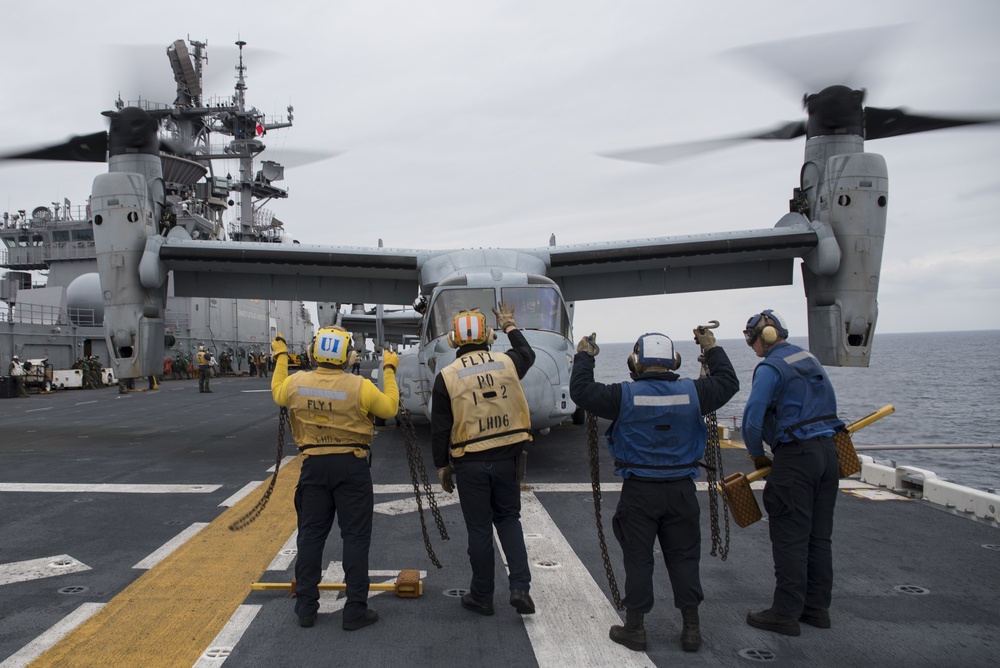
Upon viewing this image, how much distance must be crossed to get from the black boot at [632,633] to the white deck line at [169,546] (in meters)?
3.55

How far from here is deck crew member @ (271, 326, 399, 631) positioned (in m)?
4.16

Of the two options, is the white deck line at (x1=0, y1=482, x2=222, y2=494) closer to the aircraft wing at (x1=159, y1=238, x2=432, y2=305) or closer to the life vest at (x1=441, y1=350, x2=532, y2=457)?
the life vest at (x1=441, y1=350, x2=532, y2=457)

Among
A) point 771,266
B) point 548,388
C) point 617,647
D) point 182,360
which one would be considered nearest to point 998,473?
point 771,266

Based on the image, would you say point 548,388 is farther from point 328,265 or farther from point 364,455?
point 328,265

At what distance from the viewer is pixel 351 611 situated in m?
4.05

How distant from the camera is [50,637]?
3.86 meters

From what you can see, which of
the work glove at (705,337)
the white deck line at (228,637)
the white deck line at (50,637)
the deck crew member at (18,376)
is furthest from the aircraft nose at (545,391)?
the deck crew member at (18,376)

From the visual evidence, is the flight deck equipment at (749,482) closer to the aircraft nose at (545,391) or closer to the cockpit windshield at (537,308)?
the aircraft nose at (545,391)

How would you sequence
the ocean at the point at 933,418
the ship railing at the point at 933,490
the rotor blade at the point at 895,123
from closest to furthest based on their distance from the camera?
the ship railing at the point at 933,490
the rotor blade at the point at 895,123
the ocean at the point at 933,418

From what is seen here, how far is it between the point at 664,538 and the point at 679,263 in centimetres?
1068

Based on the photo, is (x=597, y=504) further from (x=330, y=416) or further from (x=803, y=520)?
(x=330, y=416)

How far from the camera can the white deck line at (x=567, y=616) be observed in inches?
145

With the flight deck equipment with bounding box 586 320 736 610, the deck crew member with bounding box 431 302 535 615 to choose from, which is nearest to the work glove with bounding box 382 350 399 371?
the deck crew member with bounding box 431 302 535 615

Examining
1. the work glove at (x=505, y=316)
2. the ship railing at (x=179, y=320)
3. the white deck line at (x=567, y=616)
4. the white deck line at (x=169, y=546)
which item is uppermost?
the ship railing at (x=179, y=320)
